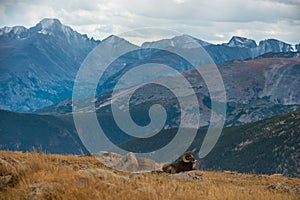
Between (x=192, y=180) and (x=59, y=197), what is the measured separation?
10.4 m

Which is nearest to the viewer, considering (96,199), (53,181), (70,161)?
(96,199)

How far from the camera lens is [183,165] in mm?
29188

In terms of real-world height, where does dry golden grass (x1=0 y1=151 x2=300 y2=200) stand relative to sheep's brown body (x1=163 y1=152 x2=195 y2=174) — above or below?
above

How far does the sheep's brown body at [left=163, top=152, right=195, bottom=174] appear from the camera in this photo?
28705 mm

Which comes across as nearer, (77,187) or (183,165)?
(77,187)

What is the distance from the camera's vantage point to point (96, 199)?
15.5 meters

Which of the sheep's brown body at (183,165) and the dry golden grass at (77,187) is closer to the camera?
the dry golden grass at (77,187)

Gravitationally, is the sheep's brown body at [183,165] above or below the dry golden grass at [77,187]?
below

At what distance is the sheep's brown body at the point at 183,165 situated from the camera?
28.7 metres

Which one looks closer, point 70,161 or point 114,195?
point 114,195

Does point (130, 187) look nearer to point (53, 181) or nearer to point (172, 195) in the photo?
point (172, 195)

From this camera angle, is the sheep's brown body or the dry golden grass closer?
the dry golden grass

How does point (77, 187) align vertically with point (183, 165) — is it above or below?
above

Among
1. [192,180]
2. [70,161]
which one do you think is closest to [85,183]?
[192,180]
